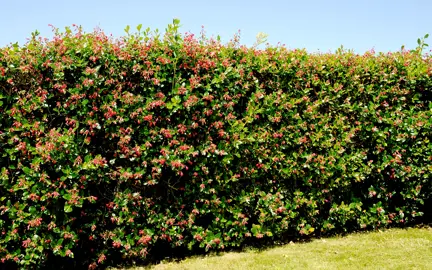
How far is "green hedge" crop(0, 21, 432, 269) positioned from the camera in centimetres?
575

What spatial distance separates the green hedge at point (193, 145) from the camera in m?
5.75

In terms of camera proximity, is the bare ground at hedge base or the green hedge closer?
the green hedge

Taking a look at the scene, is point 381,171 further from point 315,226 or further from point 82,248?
point 82,248

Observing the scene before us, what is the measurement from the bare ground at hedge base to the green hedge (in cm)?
33

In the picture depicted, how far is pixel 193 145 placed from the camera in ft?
21.2

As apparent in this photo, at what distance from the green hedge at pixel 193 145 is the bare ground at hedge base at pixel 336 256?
330mm

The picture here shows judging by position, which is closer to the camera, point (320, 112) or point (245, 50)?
point (245, 50)

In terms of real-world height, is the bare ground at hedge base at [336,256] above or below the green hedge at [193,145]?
below

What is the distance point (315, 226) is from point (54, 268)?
4.62 meters

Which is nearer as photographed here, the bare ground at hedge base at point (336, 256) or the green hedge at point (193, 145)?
the green hedge at point (193, 145)

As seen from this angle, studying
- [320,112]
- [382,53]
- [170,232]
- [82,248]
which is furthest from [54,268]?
[382,53]

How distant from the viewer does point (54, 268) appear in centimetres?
618

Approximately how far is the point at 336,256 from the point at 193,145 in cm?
289

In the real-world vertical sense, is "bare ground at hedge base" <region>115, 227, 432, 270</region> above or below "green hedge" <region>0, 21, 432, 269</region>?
below
